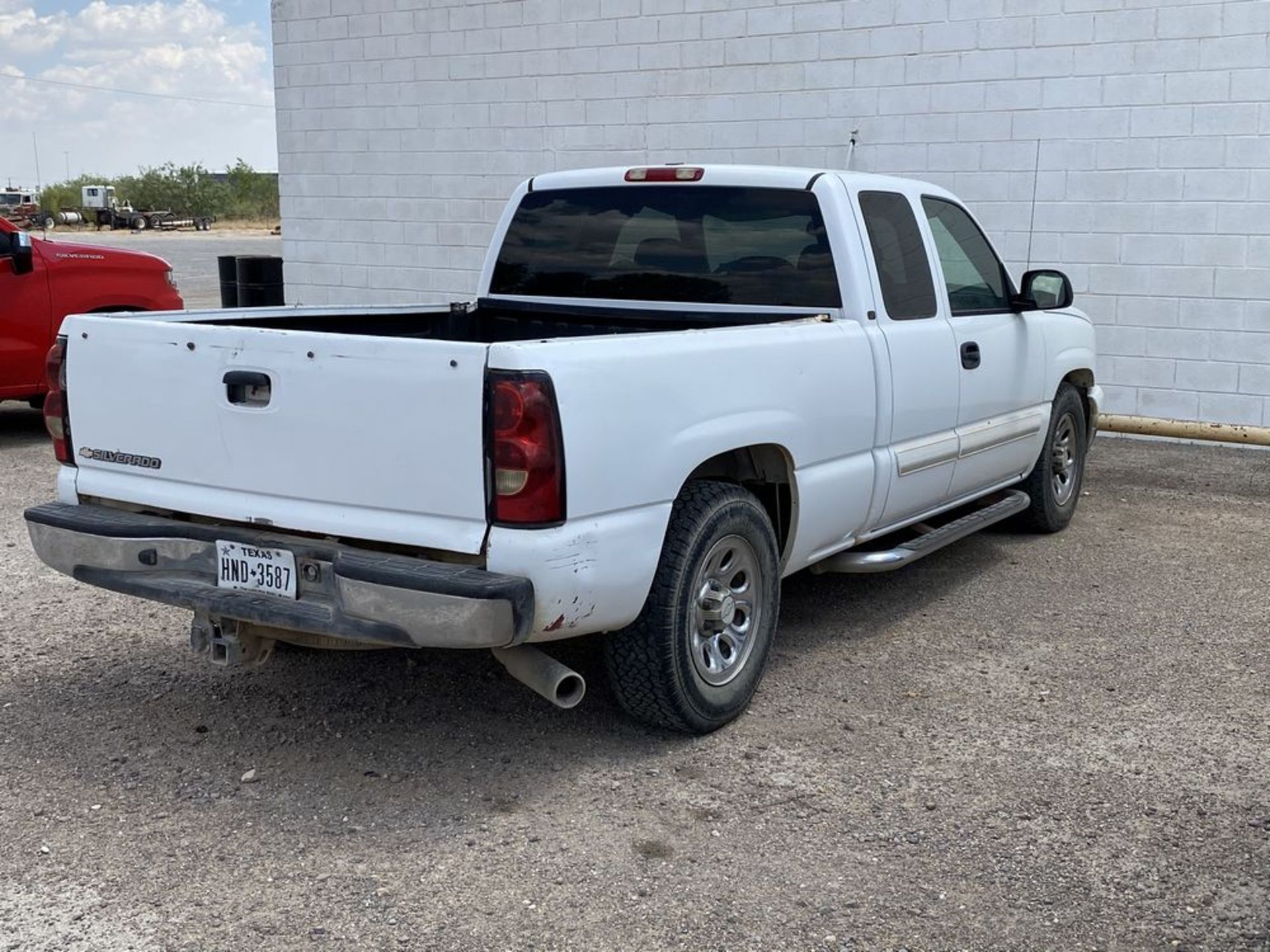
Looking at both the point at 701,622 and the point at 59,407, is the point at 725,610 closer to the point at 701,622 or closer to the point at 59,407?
the point at 701,622

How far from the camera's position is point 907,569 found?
7.10m

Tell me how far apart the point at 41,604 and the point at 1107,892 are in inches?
184

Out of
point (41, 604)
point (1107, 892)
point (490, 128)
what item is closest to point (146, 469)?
point (41, 604)

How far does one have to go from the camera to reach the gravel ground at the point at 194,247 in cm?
2573

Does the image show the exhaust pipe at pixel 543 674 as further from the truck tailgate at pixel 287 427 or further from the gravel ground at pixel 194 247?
the gravel ground at pixel 194 247

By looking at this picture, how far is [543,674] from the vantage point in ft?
14.1

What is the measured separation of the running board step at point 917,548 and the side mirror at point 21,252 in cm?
679

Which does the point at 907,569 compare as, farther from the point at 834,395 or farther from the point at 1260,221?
the point at 1260,221

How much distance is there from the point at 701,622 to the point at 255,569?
57.1 inches

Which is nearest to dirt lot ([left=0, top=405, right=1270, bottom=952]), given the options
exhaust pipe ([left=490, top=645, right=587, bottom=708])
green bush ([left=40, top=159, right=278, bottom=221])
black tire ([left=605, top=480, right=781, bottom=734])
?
black tire ([left=605, top=480, right=781, bottom=734])

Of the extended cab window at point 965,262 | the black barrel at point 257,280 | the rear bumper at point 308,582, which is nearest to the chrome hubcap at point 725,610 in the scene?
the rear bumper at point 308,582

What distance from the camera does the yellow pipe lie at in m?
9.97

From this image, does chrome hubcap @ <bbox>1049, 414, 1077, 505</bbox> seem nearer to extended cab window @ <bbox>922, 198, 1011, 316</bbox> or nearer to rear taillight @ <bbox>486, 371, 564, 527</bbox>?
extended cab window @ <bbox>922, 198, 1011, 316</bbox>

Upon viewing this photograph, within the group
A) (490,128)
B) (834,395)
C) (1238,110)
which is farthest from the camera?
(490,128)
